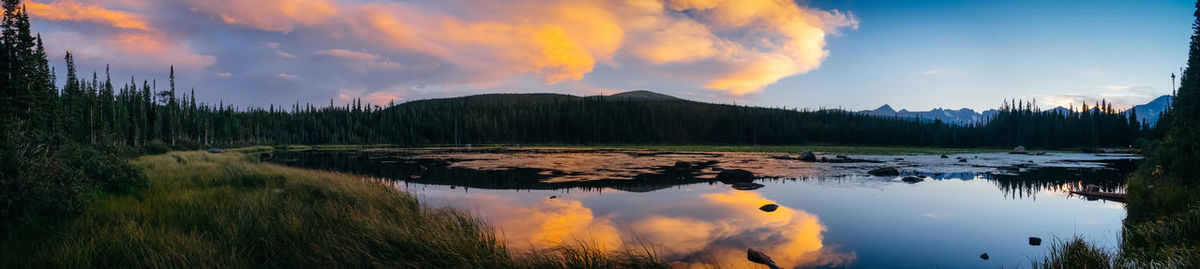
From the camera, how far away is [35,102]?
40.4m

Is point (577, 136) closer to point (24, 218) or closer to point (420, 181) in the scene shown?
point (420, 181)

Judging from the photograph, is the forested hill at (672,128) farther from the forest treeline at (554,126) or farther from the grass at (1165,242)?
the grass at (1165,242)

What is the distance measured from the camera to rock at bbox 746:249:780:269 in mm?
12628

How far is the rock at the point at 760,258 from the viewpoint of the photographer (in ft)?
41.4

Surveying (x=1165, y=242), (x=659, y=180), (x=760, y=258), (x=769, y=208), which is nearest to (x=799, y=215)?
(x=769, y=208)

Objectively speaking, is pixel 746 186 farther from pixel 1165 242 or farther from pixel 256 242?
pixel 256 242

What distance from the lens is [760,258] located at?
13062mm

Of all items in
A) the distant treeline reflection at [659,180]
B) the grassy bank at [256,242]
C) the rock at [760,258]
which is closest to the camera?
the grassy bank at [256,242]

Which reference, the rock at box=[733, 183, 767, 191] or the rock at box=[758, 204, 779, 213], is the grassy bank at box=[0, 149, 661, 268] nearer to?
the rock at box=[758, 204, 779, 213]

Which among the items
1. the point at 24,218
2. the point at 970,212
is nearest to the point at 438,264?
the point at 24,218

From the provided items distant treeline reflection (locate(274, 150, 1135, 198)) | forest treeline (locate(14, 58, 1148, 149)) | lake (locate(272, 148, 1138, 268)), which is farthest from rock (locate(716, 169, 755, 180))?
forest treeline (locate(14, 58, 1148, 149))

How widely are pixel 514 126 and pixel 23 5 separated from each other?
133729mm

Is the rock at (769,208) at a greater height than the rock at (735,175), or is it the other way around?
the rock at (735,175)

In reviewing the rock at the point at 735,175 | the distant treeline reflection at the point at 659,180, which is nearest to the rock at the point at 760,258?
the distant treeline reflection at the point at 659,180
